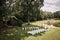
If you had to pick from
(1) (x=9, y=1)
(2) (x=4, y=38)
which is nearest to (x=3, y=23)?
(1) (x=9, y=1)

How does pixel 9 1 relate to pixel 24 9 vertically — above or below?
above

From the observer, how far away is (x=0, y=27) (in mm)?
20938

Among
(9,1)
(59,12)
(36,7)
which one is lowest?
(59,12)

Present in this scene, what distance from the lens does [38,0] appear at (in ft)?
101

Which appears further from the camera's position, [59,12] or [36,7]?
[59,12]

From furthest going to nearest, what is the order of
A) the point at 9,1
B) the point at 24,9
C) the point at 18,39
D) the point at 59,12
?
the point at 59,12
the point at 24,9
the point at 9,1
the point at 18,39

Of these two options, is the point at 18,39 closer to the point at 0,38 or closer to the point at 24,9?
the point at 0,38

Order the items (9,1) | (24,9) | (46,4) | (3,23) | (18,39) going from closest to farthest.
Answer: (18,39), (9,1), (3,23), (24,9), (46,4)

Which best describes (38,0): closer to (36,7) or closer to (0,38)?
(36,7)

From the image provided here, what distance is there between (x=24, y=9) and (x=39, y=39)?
1408 cm

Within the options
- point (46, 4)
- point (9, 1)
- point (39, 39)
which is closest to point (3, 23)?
point (9, 1)

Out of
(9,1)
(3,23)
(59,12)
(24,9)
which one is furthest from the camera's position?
(59,12)

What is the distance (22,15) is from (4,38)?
15.2 meters

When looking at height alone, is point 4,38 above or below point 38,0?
below
